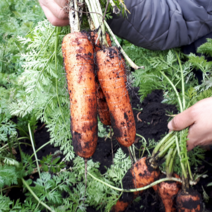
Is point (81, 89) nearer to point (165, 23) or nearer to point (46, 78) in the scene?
point (46, 78)

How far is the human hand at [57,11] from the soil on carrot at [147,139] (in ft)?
3.08

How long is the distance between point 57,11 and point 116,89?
0.65m

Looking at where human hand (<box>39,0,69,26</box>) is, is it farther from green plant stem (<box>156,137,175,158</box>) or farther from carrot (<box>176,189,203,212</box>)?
carrot (<box>176,189,203,212</box>)

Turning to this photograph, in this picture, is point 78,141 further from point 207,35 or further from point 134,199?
point 207,35

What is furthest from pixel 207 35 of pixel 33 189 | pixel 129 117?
pixel 33 189

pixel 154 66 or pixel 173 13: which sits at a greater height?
pixel 173 13

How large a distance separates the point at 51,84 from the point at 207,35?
58.5 inches

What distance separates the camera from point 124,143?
53.9 inches

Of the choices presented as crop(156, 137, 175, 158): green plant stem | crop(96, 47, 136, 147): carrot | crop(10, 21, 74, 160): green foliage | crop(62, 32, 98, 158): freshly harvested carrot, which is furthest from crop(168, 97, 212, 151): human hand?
crop(10, 21, 74, 160): green foliage

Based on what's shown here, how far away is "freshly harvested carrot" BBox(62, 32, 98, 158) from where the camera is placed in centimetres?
119

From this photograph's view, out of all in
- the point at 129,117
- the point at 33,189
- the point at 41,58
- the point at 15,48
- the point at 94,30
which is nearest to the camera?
the point at 94,30

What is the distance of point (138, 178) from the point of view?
163cm

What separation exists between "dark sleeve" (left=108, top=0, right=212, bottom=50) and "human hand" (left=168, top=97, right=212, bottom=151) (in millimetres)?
679

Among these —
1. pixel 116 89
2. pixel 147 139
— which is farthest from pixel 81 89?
pixel 147 139
